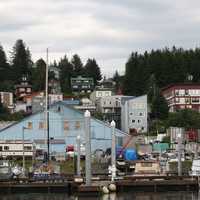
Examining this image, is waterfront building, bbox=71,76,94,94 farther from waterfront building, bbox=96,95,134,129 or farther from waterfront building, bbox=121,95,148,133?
waterfront building, bbox=121,95,148,133

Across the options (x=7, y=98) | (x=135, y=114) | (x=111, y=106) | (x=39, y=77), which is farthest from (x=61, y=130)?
(x=39, y=77)

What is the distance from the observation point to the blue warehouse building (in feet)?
303

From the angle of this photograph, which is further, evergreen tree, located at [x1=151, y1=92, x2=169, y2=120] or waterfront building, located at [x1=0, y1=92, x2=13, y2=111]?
waterfront building, located at [x1=0, y1=92, x2=13, y2=111]

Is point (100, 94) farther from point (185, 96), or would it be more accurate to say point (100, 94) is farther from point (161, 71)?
point (185, 96)

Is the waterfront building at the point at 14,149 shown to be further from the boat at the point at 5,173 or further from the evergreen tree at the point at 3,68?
the evergreen tree at the point at 3,68

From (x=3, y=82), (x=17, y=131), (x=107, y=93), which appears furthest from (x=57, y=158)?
(x=3, y=82)

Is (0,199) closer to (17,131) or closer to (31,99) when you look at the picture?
(17,131)

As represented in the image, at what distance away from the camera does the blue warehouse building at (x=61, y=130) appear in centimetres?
9244

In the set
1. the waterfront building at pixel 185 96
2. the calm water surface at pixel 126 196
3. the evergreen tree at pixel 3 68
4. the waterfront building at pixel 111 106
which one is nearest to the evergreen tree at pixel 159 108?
the waterfront building at pixel 111 106

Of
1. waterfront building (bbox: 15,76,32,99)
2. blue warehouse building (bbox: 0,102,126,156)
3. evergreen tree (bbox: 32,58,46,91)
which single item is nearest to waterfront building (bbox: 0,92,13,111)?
waterfront building (bbox: 15,76,32,99)

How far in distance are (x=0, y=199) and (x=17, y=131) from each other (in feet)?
150

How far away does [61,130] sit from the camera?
94.2 m

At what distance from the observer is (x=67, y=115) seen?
95.3m

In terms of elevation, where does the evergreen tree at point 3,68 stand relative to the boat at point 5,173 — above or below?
above
